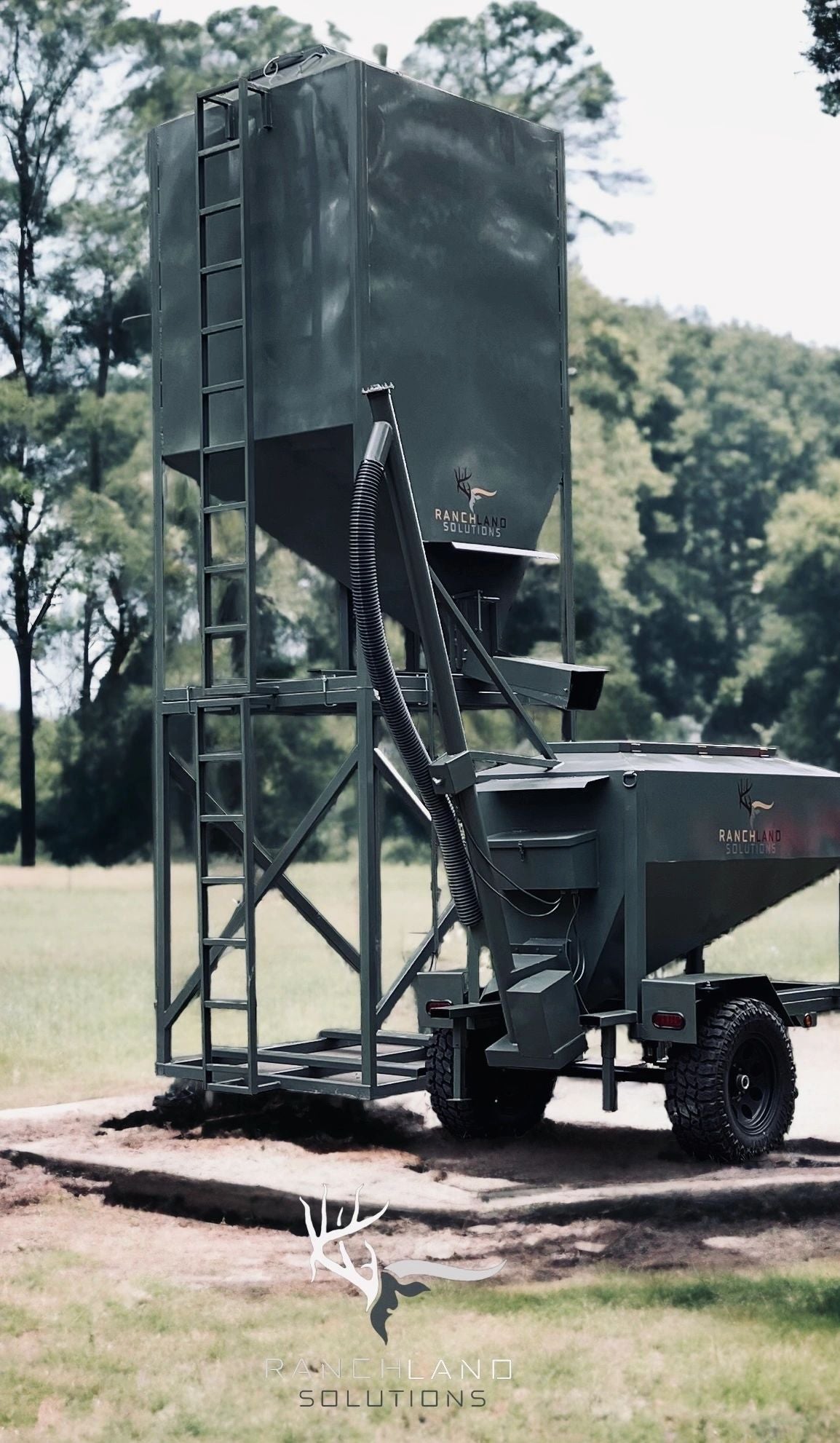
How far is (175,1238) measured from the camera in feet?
32.6

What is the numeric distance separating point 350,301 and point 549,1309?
6.40m

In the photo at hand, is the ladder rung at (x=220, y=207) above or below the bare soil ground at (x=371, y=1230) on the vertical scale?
above

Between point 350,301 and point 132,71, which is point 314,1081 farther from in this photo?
point 132,71

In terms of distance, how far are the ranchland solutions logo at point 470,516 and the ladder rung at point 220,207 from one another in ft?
7.29

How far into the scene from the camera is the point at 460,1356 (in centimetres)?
753

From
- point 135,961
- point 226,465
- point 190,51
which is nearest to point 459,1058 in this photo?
point 226,465

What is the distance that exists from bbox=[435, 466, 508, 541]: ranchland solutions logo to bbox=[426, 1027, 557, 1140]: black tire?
327cm

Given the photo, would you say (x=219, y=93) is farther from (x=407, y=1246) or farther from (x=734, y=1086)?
(x=407, y=1246)

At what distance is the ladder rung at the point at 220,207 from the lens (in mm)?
12281

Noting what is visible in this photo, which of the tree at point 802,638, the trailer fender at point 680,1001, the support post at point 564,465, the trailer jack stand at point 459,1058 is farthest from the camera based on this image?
the tree at point 802,638

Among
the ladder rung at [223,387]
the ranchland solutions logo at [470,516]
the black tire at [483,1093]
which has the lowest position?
the black tire at [483,1093]

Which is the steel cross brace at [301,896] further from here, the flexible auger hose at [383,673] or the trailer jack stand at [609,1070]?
the trailer jack stand at [609,1070]

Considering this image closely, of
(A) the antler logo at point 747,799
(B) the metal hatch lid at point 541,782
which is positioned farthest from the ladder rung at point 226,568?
(A) the antler logo at point 747,799

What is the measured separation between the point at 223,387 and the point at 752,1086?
5.57 metres
